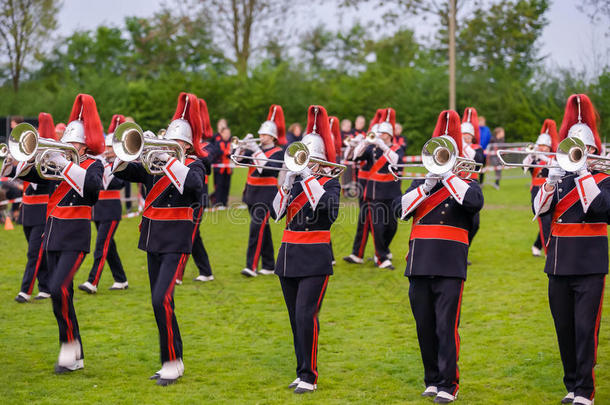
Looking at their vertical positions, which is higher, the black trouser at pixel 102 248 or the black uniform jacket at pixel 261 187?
the black uniform jacket at pixel 261 187

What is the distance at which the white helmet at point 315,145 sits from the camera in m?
6.36

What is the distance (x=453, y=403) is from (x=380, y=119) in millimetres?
6529

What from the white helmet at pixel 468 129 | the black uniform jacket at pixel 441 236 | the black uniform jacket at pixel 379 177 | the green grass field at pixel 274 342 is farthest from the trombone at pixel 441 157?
the white helmet at pixel 468 129

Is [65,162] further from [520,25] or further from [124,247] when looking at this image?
[520,25]

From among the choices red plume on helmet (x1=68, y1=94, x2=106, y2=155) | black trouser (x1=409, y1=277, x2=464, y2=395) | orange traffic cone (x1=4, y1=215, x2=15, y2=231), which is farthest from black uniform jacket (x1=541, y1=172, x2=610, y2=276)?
orange traffic cone (x1=4, y1=215, x2=15, y2=231)

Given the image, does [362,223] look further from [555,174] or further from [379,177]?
[555,174]

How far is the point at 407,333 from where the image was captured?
7824 millimetres

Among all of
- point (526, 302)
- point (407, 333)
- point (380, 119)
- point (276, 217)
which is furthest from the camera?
point (380, 119)

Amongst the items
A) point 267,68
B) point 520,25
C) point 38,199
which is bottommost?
point 38,199

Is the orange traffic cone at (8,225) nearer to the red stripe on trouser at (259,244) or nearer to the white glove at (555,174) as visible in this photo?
the red stripe on trouser at (259,244)

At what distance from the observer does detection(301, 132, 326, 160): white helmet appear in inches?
251

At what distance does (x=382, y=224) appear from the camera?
11.0m

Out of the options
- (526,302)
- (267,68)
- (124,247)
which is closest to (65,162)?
(526,302)

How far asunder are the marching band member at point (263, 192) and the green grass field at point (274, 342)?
0.35 meters
